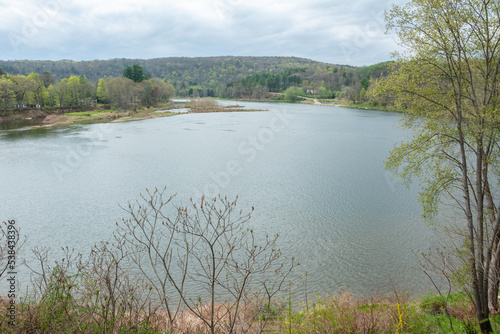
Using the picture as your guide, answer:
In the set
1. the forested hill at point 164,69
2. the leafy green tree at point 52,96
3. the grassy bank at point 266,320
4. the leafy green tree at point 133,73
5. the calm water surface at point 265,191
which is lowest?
the calm water surface at point 265,191

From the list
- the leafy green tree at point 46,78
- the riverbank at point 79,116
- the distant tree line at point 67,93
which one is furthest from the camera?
the leafy green tree at point 46,78

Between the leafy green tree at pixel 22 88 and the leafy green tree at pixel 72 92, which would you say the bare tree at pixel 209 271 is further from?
the leafy green tree at pixel 72 92

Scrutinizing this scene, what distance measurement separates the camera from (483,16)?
722cm

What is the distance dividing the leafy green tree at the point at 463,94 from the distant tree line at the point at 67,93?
60556mm

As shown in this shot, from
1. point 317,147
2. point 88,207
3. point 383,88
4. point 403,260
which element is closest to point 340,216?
point 403,260

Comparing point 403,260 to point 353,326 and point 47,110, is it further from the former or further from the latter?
point 47,110

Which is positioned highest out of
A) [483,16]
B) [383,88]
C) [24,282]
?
[483,16]

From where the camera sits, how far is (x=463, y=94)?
7711 millimetres

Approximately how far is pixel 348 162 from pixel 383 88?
54.9 ft

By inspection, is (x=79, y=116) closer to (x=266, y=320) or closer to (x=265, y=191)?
(x=265, y=191)

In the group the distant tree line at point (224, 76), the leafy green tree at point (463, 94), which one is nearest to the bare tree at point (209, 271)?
the leafy green tree at point (463, 94)

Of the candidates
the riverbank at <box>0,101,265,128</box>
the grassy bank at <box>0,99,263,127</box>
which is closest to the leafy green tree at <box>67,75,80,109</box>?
the grassy bank at <box>0,99,263,127</box>

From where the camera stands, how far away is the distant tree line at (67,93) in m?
55.1

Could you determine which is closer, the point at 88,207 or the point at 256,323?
the point at 256,323
